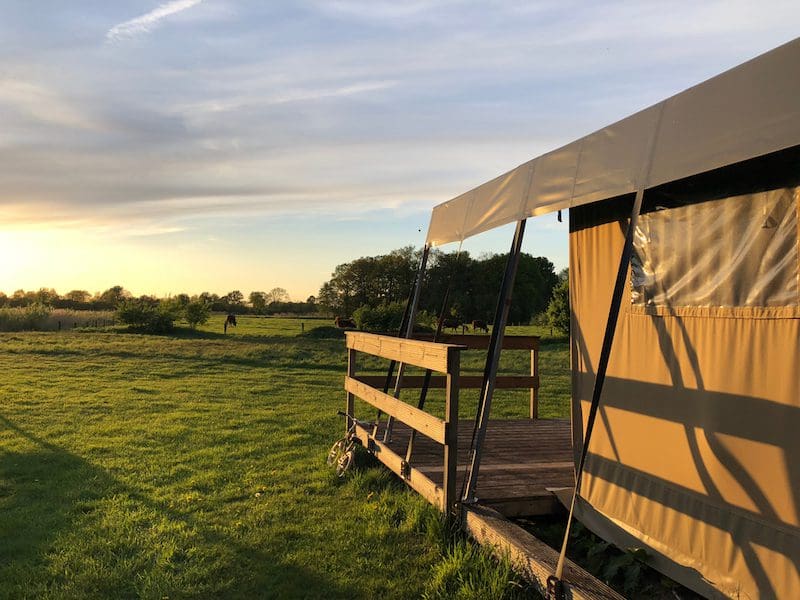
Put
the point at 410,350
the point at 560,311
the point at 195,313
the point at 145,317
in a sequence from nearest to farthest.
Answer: the point at 410,350, the point at 560,311, the point at 145,317, the point at 195,313

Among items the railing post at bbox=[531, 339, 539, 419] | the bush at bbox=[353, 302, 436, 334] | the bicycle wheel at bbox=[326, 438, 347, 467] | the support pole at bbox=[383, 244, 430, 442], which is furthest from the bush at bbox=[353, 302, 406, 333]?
the support pole at bbox=[383, 244, 430, 442]

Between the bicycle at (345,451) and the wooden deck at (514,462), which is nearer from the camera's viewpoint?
the wooden deck at (514,462)

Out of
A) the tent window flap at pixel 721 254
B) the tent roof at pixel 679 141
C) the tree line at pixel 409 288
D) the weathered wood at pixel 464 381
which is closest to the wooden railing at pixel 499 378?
the weathered wood at pixel 464 381

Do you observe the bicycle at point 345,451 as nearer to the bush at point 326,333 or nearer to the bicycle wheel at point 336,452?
the bicycle wheel at point 336,452

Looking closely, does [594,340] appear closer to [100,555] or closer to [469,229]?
[469,229]

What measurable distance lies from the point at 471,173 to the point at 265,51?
5.07 metres

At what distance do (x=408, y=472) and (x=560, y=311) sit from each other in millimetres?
23746

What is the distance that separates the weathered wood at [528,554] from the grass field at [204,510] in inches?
5.2

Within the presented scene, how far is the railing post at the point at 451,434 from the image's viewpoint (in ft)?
13.6

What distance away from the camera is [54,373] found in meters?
15.0

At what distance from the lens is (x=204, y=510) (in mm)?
5188

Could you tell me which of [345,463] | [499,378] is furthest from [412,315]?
[499,378]

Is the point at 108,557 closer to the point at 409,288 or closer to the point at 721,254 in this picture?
the point at 721,254

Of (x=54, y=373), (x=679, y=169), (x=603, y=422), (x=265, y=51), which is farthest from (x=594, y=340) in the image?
(x=54, y=373)
